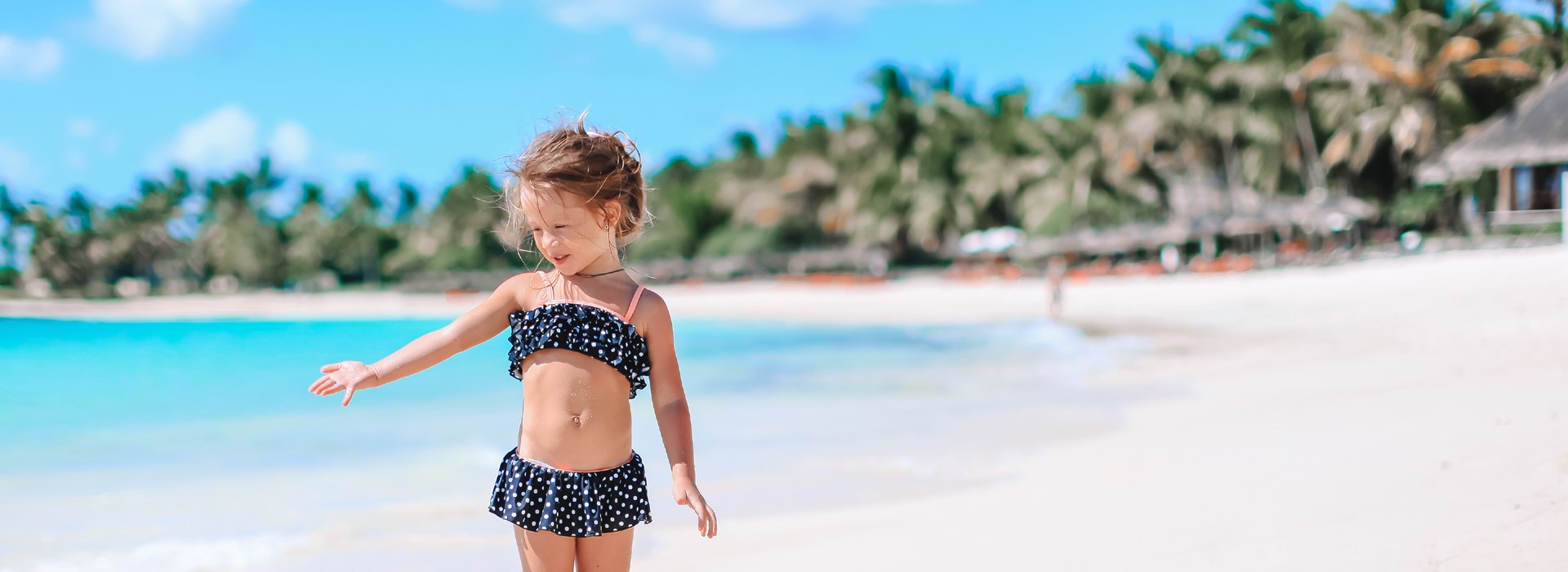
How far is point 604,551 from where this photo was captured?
224 centimetres

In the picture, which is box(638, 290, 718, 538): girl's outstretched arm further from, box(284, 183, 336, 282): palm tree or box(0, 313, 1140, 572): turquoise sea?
box(284, 183, 336, 282): palm tree

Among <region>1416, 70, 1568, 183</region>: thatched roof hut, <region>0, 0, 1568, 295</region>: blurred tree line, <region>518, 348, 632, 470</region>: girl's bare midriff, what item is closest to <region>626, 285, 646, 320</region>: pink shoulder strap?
<region>518, 348, 632, 470</region>: girl's bare midriff

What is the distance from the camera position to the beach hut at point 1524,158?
2338 cm

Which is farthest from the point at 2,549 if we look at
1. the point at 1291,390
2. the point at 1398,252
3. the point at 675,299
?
the point at 675,299

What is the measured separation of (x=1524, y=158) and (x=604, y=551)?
2661cm

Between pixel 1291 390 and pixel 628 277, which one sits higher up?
pixel 628 277

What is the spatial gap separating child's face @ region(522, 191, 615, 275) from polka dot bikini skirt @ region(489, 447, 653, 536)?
0.39 m

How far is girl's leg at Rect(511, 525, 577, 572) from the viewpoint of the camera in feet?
7.22

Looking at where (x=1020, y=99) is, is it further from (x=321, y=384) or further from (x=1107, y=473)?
(x=321, y=384)

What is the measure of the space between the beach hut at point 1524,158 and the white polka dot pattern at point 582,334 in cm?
2540

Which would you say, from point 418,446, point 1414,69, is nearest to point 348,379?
point 418,446

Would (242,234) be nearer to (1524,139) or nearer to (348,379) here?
(1524,139)

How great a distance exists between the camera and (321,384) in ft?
7.07

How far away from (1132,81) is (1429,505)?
36.7 meters
